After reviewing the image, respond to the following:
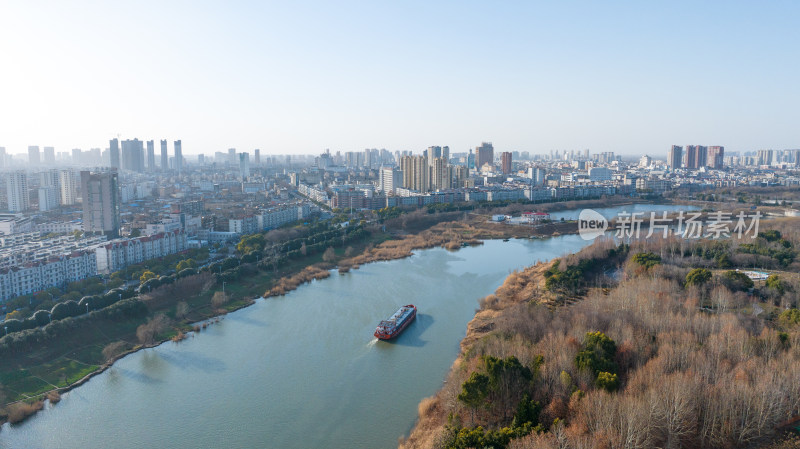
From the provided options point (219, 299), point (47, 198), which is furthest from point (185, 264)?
point (47, 198)

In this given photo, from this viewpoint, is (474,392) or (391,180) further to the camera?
(391,180)

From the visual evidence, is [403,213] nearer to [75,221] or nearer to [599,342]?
[75,221]

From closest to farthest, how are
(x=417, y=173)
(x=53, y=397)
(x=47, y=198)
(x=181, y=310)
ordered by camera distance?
(x=53, y=397) < (x=181, y=310) < (x=47, y=198) < (x=417, y=173)

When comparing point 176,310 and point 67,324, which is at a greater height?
point 67,324

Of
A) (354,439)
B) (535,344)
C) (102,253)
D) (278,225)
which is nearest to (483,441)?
(354,439)

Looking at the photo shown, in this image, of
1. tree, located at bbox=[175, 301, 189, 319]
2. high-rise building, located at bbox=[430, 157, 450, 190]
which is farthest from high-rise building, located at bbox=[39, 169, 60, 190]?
tree, located at bbox=[175, 301, 189, 319]

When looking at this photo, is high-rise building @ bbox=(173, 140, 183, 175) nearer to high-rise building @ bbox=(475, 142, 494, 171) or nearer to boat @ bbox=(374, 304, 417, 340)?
high-rise building @ bbox=(475, 142, 494, 171)

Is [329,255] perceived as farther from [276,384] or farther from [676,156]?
[676,156]
